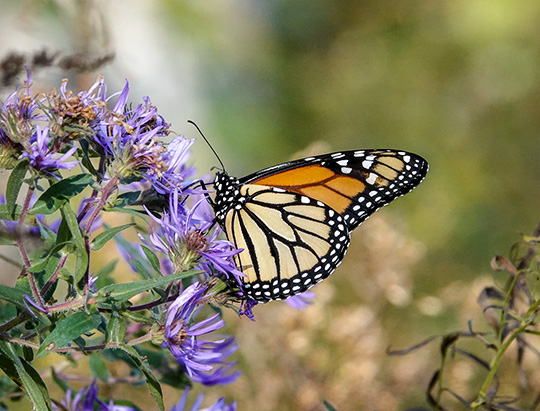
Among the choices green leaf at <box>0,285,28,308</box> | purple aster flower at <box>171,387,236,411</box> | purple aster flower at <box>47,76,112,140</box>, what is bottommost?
green leaf at <box>0,285,28,308</box>

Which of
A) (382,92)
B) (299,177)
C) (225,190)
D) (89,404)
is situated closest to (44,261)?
(89,404)

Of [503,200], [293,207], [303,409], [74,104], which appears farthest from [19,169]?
[503,200]

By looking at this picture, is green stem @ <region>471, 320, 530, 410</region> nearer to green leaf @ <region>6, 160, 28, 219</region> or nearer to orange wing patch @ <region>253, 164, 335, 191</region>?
orange wing patch @ <region>253, 164, 335, 191</region>

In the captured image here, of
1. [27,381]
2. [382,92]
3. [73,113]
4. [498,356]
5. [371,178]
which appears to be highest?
[382,92]

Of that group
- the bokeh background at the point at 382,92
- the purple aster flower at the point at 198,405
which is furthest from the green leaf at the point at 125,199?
the bokeh background at the point at 382,92

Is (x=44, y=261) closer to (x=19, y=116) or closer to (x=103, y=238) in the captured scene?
(x=103, y=238)

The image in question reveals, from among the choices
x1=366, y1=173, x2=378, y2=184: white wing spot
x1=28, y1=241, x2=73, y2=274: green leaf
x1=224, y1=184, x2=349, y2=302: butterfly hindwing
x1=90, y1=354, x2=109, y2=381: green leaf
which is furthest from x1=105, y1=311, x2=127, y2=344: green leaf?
x1=366, y1=173, x2=378, y2=184: white wing spot

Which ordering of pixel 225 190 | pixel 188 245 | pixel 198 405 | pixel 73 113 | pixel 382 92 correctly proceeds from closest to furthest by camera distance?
pixel 73 113, pixel 188 245, pixel 198 405, pixel 225 190, pixel 382 92
